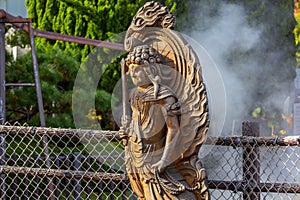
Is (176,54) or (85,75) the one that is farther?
(85,75)

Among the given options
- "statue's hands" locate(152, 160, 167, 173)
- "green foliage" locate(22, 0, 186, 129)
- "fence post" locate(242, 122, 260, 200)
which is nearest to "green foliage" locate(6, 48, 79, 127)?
"green foliage" locate(22, 0, 186, 129)

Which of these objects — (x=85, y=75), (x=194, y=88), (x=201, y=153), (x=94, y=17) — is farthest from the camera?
(x=94, y=17)

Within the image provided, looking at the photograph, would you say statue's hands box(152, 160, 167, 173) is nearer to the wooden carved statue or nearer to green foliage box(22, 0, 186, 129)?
the wooden carved statue

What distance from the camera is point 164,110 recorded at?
96.3 inches

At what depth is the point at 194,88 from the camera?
2.43 meters

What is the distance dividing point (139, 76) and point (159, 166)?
449mm

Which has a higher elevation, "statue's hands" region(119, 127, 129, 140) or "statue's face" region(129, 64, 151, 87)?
"statue's face" region(129, 64, 151, 87)

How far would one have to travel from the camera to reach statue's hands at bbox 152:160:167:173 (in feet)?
8.14

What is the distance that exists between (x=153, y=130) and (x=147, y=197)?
0.36m

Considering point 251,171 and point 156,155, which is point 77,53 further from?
point 156,155

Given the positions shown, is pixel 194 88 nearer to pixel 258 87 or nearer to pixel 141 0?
pixel 141 0

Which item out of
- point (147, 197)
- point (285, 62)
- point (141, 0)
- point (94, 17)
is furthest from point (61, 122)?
point (285, 62)

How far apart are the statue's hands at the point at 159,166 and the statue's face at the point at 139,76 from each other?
0.39 meters

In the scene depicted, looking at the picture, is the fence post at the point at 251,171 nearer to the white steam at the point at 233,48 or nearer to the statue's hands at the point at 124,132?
the statue's hands at the point at 124,132
